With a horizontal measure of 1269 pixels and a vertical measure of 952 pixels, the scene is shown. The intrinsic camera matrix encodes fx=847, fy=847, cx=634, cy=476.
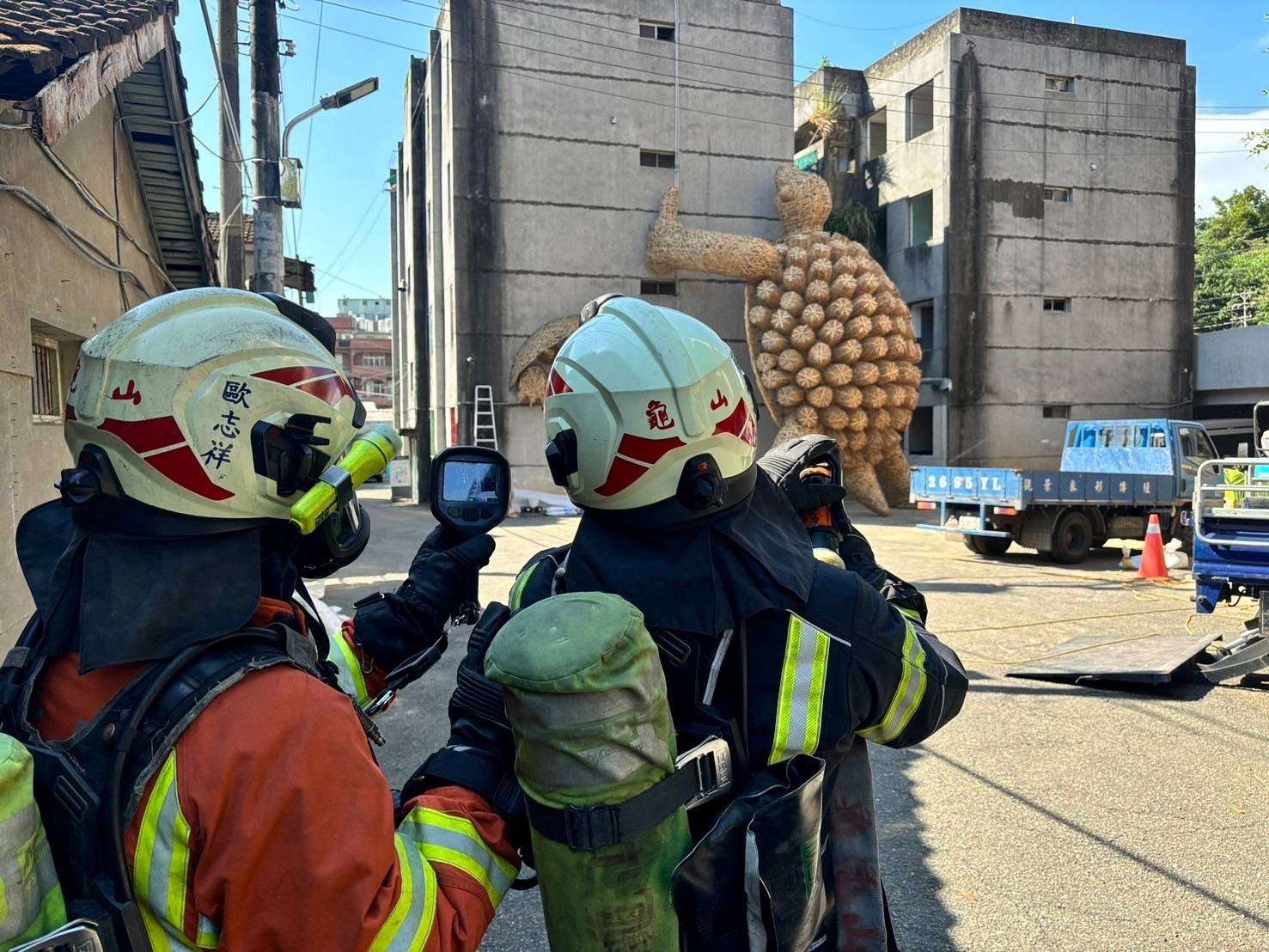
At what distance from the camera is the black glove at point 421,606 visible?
78.2 inches

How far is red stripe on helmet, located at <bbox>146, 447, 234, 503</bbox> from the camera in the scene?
1285mm

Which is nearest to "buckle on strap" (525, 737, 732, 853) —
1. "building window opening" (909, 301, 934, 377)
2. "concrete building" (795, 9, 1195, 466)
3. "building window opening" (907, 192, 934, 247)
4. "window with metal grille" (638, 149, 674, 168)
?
"window with metal grille" (638, 149, 674, 168)

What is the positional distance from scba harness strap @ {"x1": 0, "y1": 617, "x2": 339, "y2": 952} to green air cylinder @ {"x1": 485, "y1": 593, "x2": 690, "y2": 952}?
38cm

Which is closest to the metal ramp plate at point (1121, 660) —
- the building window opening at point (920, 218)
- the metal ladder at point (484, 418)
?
the metal ladder at point (484, 418)

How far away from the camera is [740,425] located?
1668mm

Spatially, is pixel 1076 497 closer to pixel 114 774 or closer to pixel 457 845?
pixel 457 845

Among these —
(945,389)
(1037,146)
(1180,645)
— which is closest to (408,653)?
(1180,645)

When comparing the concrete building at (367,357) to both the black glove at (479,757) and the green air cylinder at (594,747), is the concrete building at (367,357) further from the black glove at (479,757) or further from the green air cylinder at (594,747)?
the green air cylinder at (594,747)

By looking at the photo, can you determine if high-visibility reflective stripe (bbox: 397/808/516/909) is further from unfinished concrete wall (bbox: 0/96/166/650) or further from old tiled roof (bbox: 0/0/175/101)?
unfinished concrete wall (bbox: 0/96/166/650)

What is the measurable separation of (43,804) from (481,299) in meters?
19.9

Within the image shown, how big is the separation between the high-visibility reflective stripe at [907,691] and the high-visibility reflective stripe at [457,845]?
0.72m

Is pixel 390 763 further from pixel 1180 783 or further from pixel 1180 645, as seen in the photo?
pixel 1180 645

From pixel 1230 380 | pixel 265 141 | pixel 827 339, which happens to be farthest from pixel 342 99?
pixel 1230 380

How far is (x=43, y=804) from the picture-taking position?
1.16 metres
